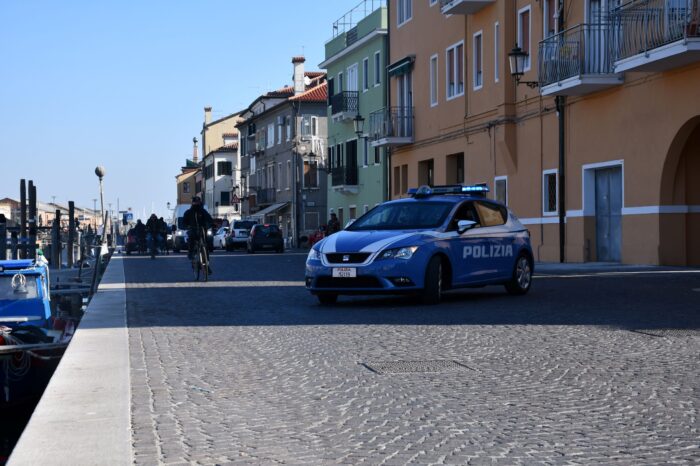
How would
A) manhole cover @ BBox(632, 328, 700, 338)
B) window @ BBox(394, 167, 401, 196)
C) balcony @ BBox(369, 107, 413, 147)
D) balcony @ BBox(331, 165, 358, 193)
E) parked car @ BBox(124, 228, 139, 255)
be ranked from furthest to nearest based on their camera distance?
balcony @ BBox(331, 165, 358, 193)
parked car @ BBox(124, 228, 139, 255)
window @ BBox(394, 167, 401, 196)
balcony @ BBox(369, 107, 413, 147)
manhole cover @ BBox(632, 328, 700, 338)

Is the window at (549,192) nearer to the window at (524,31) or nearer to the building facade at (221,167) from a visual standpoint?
the window at (524,31)

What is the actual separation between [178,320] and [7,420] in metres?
4.99

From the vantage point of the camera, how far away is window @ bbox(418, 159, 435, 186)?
43.6 metres

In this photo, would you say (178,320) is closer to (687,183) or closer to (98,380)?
(98,380)

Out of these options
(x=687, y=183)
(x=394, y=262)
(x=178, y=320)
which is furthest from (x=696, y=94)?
(x=178, y=320)

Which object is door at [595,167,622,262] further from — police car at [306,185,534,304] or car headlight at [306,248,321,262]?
car headlight at [306,248,321,262]

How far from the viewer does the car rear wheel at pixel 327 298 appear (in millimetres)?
15641

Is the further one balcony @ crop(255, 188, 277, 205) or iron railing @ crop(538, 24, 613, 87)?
balcony @ crop(255, 188, 277, 205)

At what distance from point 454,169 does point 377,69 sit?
13.7 meters

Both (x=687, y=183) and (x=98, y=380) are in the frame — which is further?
(x=687, y=183)

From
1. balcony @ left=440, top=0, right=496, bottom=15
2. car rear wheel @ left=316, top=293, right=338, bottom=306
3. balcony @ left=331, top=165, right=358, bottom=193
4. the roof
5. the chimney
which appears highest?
the chimney

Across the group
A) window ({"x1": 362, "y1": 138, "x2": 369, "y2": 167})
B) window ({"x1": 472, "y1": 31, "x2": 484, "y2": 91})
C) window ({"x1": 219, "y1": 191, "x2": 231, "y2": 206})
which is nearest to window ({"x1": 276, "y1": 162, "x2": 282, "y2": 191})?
window ({"x1": 362, "y1": 138, "x2": 369, "y2": 167})

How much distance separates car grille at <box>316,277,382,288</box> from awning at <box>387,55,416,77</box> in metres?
29.7

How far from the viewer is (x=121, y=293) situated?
61.5ft
